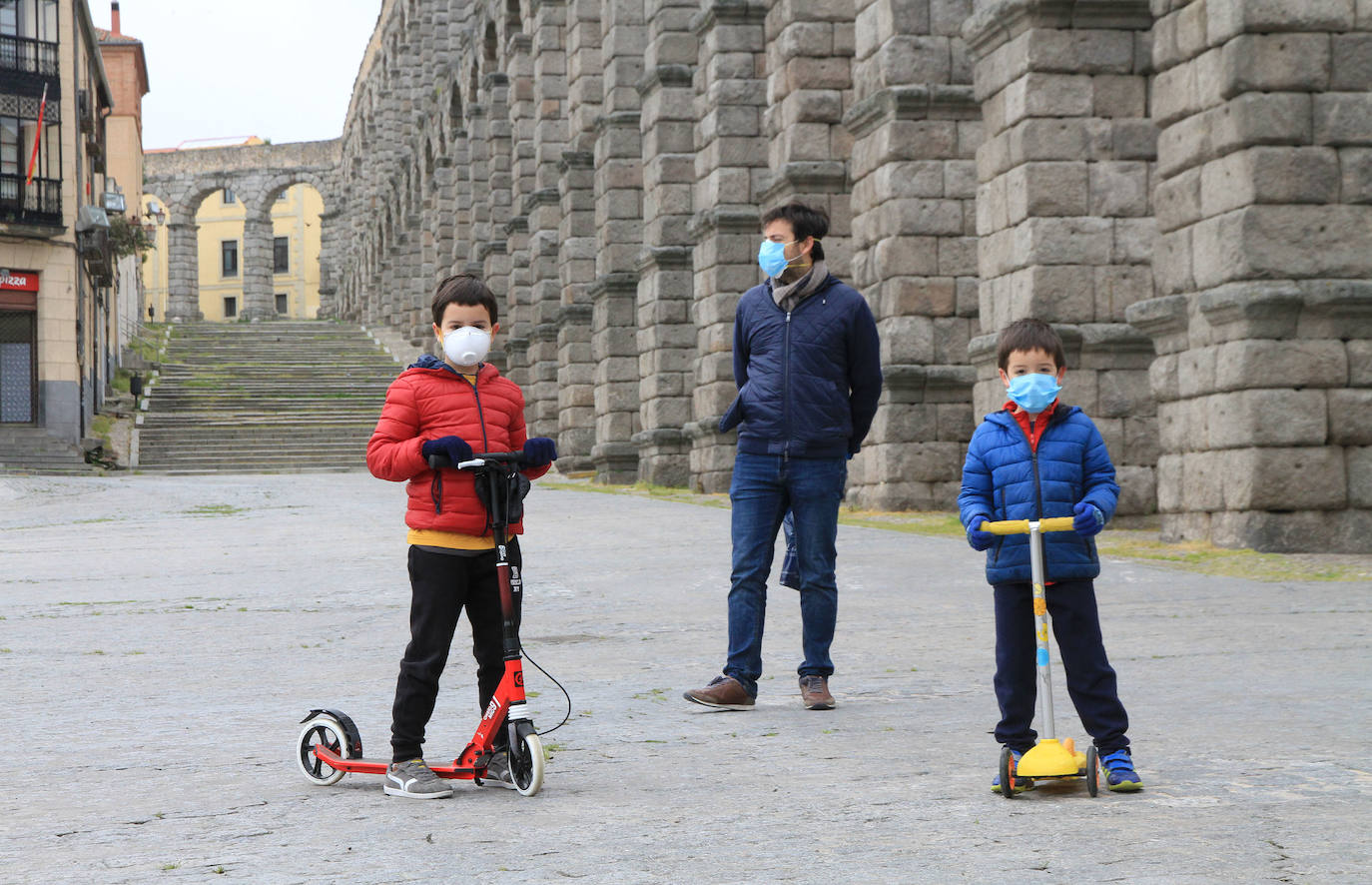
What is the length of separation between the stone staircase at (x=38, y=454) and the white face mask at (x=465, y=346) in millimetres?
26459

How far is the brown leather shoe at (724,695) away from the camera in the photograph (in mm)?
6062

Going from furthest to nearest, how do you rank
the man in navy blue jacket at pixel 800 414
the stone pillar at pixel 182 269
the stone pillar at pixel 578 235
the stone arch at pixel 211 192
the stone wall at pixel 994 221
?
the stone pillar at pixel 182 269 < the stone arch at pixel 211 192 < the stone pillar at pixel 578 235 < the stone wall at pixel 994 221 < the man in navy blue jacket at pixel 800 414

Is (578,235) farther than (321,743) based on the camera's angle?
Yes

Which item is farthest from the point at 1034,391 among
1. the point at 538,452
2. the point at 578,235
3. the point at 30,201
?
the point at 30,201

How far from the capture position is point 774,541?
6316 mm

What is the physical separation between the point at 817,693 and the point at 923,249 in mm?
11071

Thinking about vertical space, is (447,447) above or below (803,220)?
below

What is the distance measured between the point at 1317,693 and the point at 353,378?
37522mm

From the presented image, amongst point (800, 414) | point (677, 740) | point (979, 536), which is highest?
point (800, 414)

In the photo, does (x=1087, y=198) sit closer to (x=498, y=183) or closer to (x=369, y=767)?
(x=369, y=767)

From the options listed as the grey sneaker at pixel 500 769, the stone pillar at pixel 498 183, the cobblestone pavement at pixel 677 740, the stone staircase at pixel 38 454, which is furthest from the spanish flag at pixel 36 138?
the grey sneaker at pixel 500 769

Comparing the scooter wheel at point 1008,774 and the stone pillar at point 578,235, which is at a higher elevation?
the stone pillar at point 578,235

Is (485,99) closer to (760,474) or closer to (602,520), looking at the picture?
(602,520)

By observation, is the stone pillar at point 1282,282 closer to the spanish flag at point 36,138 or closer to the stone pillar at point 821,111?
the stone pillar at point 821,111
